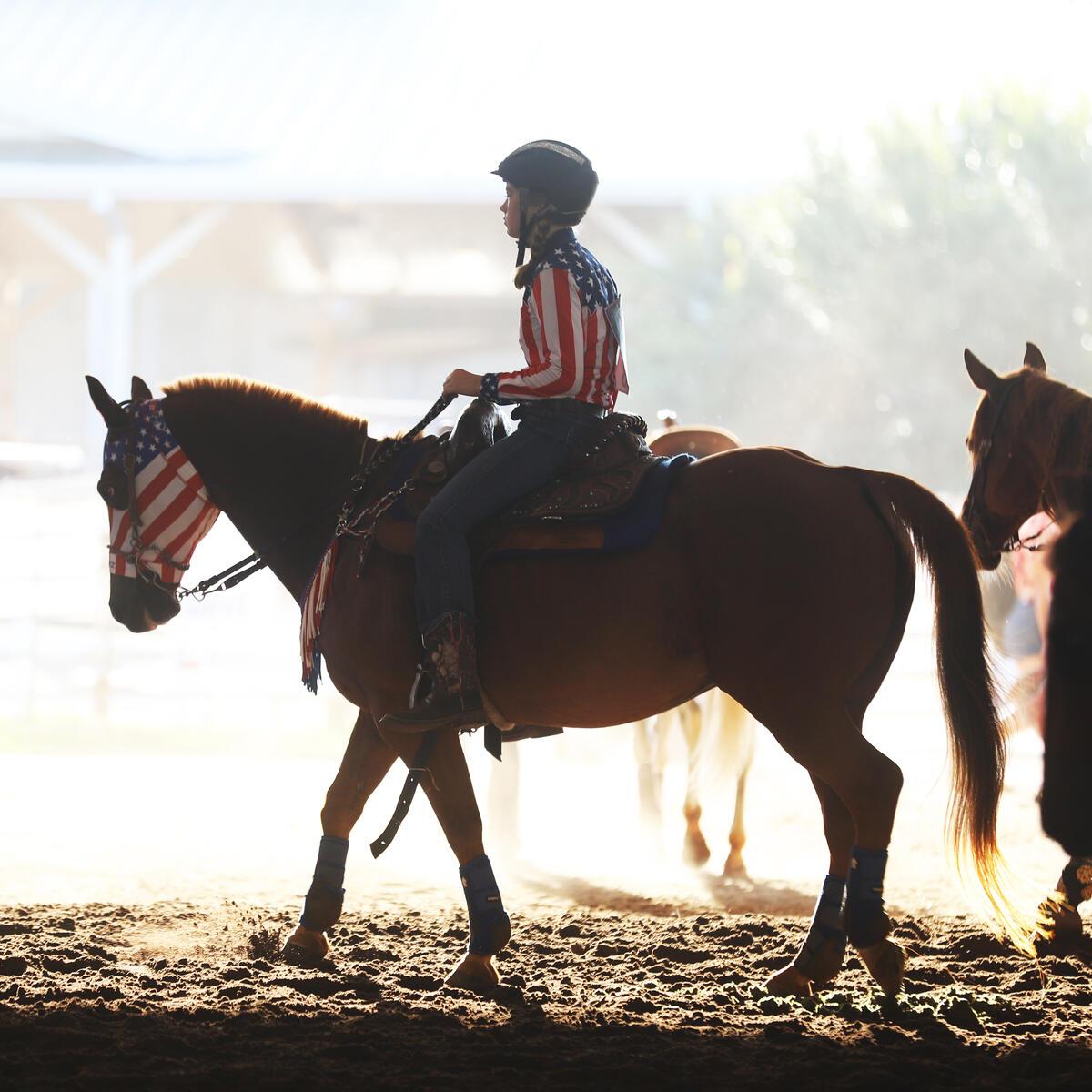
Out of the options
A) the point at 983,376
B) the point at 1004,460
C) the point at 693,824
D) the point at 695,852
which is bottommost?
the point at 695,852

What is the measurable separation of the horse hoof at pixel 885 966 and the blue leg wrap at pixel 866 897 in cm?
2

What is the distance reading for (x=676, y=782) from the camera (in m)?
8.72

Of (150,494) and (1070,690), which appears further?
(150,494)

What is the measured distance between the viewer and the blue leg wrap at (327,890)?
12.0ft

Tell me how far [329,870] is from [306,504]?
103 cm

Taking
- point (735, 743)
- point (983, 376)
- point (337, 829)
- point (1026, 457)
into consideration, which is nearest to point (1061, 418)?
point (1026, 457)

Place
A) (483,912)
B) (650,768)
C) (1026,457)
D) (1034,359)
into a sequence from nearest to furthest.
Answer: (483,912) → (1026,457) → (1034,359) → (650,768)

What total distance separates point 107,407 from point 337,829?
1.35 m

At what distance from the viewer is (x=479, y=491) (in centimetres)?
325

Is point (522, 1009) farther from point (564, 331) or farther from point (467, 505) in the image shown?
point (564, 331)

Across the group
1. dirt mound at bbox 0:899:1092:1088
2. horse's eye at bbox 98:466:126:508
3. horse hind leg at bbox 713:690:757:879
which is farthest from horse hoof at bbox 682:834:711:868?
horse's eye at bbox 98:466:126:508

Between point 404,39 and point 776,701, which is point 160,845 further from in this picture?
point 404,39

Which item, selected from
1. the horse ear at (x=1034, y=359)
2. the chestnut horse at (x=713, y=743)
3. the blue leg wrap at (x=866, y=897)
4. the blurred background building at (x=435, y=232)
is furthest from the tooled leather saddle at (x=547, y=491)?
the blurred background building at (x=435, y=232)

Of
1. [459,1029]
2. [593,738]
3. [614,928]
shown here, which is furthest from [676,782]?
[459,1029]
